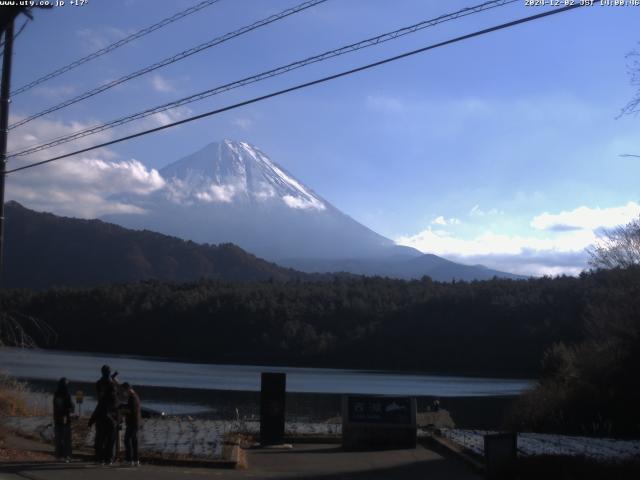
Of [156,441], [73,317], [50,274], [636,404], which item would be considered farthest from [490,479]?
[50,274]

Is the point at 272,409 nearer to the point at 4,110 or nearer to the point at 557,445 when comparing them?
the point at 557,445

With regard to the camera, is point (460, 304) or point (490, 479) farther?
point (460, 304)

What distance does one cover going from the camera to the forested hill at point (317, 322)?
6944 cm

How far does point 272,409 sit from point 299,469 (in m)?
2.63

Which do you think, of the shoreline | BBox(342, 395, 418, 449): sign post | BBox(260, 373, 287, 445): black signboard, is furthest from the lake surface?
BBox(260, 373, 287, 445): black signboard

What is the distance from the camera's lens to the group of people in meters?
14.8

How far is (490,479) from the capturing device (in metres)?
12.7

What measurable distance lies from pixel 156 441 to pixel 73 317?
228 feet

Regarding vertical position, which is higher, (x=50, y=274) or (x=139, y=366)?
(x=50, y=274)

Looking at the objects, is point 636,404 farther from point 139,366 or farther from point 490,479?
point 139,366

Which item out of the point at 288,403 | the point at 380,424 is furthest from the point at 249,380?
the point at 380,424

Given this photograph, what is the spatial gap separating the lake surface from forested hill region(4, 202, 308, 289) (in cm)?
6447

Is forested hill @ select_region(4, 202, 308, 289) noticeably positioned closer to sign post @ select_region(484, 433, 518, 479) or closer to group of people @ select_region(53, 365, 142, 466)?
group of people @ select_region(53, 365, 142, 466)

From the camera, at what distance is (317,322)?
273 feet
